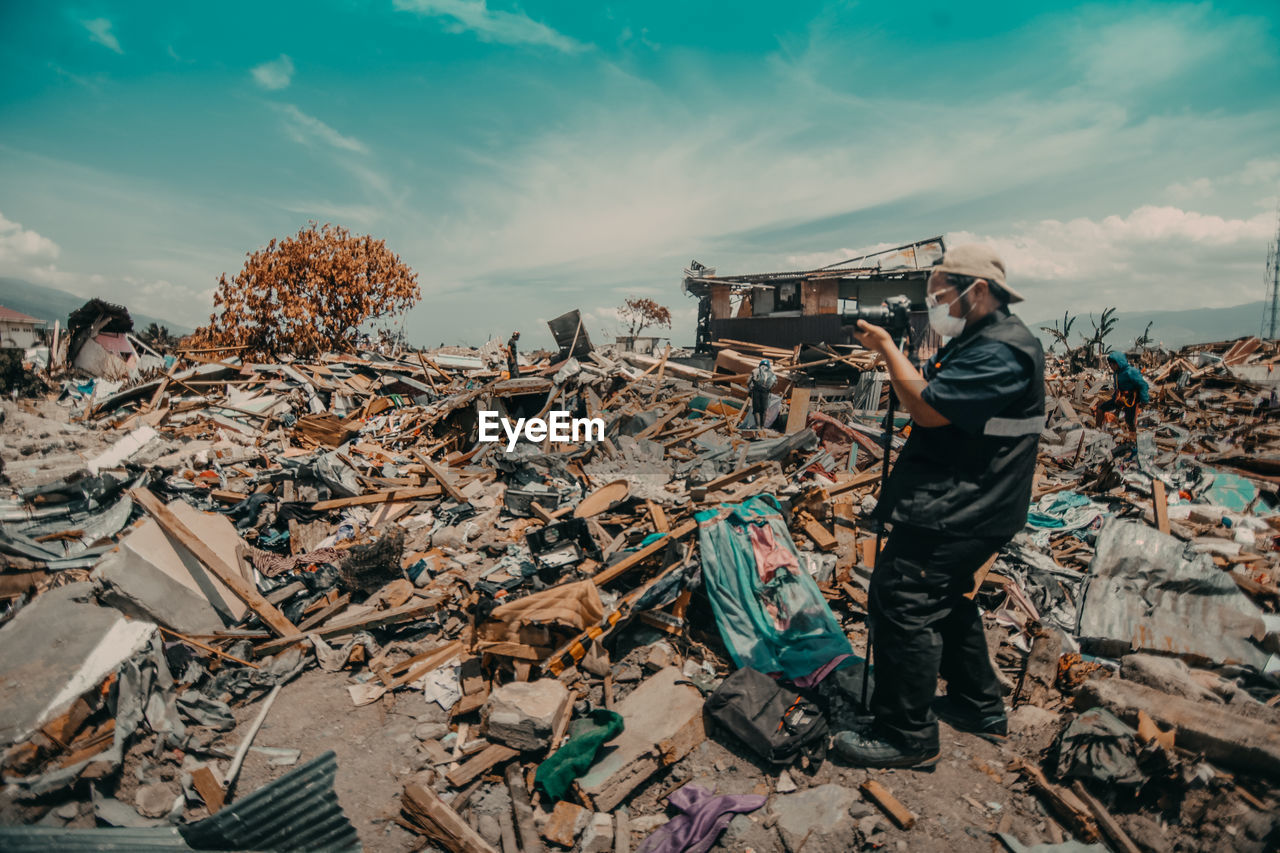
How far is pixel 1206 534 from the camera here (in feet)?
16.6

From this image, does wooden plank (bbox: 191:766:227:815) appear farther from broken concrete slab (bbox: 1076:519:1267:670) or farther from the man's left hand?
broken concrete slab (bbox: 1076:519:1267:670)

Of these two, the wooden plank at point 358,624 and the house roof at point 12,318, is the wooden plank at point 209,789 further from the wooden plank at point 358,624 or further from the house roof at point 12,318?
the house roof at point 12,318

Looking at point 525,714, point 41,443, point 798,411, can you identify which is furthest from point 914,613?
point 41,443

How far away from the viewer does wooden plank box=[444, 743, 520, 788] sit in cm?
273

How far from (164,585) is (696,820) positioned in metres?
3.87

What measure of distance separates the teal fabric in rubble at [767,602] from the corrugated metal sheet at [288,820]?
2.04 m

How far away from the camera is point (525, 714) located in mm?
2793

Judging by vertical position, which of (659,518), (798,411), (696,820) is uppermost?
(798,411)

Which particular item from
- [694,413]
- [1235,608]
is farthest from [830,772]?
[694,413]

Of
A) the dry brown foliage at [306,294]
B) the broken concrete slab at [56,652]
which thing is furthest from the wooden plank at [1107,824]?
the dry brown foliage at [306,294]

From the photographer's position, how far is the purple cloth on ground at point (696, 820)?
222 cm

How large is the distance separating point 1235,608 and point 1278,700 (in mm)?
651

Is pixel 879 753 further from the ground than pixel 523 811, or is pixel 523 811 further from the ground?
pixel 879 753

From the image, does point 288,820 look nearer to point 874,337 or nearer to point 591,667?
point 591,667
